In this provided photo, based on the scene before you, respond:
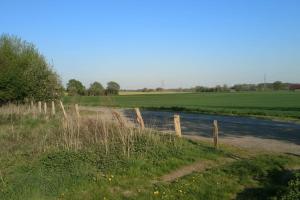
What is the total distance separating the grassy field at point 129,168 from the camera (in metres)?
9.91

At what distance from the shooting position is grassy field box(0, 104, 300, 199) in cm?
991

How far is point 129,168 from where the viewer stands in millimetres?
11898

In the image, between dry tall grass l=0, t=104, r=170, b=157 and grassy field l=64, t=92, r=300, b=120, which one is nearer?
dry tall grass l=0, t=104, r=170, b=157

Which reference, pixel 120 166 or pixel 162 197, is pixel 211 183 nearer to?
pixel 162 197

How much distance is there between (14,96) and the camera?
41719 millimetres

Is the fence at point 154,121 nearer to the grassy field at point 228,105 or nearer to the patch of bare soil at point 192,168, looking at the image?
the grassy field at point 228,105

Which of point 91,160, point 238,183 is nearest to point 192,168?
point 238,183

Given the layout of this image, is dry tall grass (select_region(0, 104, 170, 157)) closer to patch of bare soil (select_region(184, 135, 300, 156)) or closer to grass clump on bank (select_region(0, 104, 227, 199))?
grass clump on bank (select_region(0, 104, 227, 199))

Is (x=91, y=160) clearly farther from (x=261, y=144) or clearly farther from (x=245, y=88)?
(x=245, y=88)

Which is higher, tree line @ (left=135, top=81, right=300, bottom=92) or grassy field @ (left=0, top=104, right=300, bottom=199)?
tree line @ (left=135, top=81, right=300, bottom=92)

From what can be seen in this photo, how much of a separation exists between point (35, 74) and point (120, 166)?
101 feet

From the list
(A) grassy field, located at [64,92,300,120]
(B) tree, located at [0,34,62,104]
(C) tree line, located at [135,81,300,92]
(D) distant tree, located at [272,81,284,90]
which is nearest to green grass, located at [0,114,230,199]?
(A) grassy field, located at [64,92,300,120]

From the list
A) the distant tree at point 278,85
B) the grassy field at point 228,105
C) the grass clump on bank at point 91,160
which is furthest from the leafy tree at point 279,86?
the grass clump on bank at point 91,160

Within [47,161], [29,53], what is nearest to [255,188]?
[47,161]
